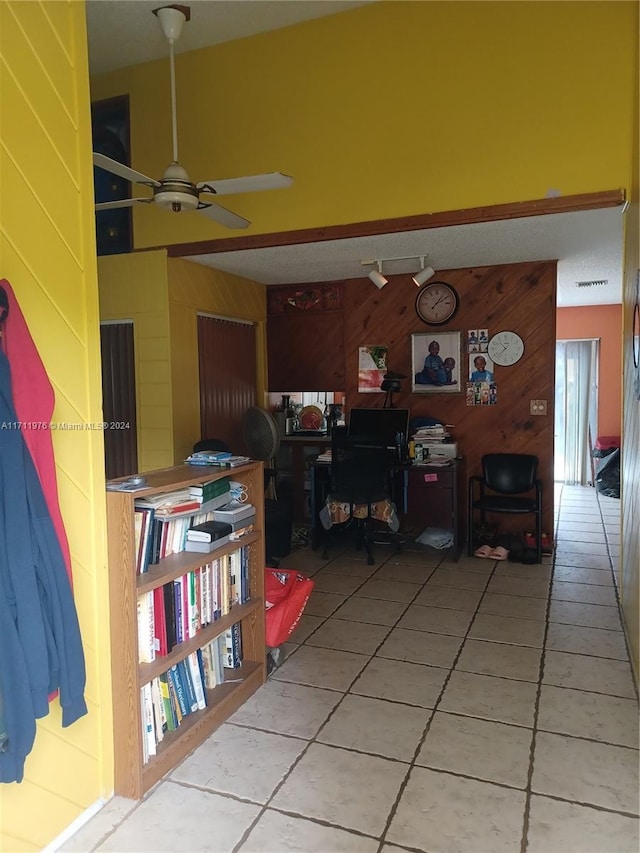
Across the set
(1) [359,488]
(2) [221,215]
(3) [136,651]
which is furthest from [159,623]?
(1) [359,488]

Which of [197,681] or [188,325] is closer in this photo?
[197,681]

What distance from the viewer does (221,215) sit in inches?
131

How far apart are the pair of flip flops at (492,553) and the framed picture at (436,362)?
4.67 ft

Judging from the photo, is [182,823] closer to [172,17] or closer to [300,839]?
[300,839]

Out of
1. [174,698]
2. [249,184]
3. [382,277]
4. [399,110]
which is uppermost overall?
[399,110]

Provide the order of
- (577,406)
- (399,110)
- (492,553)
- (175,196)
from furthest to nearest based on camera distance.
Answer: (577,406)
(492,553)
(399,110)
(175,196)

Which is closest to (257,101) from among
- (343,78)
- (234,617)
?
(343,78)

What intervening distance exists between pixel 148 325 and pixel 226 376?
99cm

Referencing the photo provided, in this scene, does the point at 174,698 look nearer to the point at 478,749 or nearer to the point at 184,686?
the point at 184,686

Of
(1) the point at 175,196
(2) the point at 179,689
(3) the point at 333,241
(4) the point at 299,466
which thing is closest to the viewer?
(2) the point at 179,689

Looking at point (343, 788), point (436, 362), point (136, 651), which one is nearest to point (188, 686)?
point (136, 651)

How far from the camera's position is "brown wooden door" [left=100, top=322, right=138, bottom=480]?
4.73 m

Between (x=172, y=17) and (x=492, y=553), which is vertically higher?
(x=172, y=17)

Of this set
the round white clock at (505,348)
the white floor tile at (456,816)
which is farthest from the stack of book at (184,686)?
the round white clock at (505,348)
